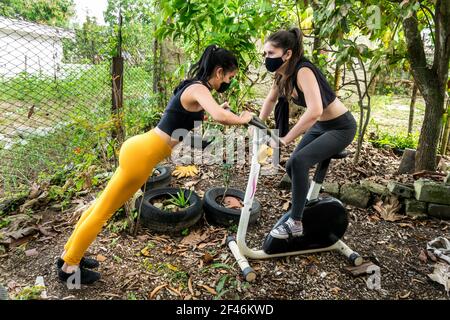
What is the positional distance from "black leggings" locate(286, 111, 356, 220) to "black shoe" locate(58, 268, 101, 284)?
172 centimetres

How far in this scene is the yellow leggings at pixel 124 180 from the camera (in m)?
2.27

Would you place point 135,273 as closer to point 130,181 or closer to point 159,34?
point 130,181

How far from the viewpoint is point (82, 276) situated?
249 cm

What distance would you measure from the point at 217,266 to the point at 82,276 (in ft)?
3.62

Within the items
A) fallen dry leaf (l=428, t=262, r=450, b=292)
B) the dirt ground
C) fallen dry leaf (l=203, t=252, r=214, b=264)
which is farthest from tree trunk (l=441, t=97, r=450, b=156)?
fallen dry leaf (l=203, t=252, r=214, b=264)

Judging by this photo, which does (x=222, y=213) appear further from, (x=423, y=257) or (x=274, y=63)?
(x=423, y=257)

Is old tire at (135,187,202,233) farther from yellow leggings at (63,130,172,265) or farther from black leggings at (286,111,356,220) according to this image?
black leggings at (286,111,356,220)

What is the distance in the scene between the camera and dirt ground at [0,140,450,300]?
2574 millimetres

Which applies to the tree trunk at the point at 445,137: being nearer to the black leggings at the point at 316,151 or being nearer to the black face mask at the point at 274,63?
the black leggings at the point at 316,151

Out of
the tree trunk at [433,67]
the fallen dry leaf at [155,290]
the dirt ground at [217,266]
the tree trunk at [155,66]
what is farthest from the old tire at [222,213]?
the tree trunk at [155,66]

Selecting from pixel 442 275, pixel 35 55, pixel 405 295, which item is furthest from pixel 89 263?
pixel 35 55

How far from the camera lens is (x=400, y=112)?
10172mm

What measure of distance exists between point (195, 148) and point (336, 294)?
3093 mm
